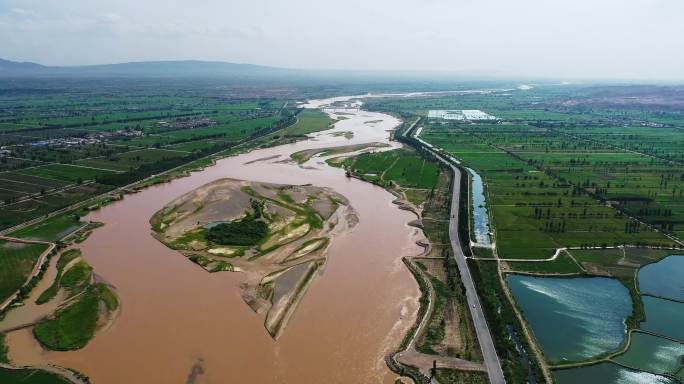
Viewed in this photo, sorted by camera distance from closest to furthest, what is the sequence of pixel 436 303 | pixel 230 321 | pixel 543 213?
pixel 230 321 < pixel 436 303 < pixel 543 213

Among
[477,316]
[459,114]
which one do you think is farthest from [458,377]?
[459,114]

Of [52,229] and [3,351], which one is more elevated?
[52,229]

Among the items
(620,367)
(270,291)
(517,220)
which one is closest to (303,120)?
(517,220)

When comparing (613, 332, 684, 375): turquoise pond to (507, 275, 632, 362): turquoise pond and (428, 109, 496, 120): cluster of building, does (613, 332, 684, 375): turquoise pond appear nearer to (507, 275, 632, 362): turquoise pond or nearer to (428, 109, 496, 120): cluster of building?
(507, 275, 632, 362): turquoise pond

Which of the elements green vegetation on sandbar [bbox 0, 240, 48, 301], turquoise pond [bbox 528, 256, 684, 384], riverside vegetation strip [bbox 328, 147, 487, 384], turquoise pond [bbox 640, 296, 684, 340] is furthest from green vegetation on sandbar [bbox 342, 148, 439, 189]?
green vegetation on sandbar [bbox 0, 240, 48, 301]

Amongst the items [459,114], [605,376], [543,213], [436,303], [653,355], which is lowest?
[605,376]

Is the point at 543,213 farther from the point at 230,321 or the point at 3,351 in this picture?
the point at 3,351

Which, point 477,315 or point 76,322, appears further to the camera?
point 477,315
